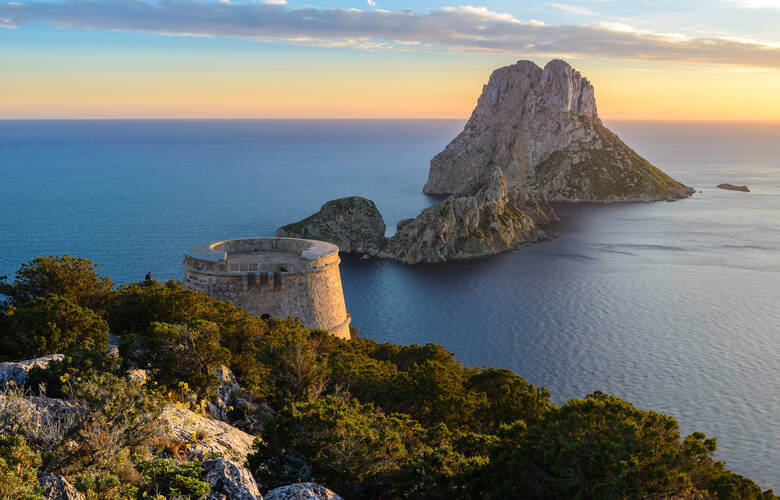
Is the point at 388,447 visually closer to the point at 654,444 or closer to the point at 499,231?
the point at 654,444

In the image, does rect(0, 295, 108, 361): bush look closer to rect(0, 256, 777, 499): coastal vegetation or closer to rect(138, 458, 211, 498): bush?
rect(0, 256, 777, 499): coastal vegetation

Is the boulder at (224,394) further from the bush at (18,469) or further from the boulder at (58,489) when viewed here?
the boulder at (58,489)

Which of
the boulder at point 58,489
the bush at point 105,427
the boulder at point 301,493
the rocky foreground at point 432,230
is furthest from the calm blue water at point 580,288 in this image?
the boulder at point 58,489

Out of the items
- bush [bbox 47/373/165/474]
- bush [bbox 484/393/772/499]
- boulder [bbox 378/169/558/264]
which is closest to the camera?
bush [bbox 47/373/165/474]

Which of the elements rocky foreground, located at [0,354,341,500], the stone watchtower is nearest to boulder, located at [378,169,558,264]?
the stone watchtower

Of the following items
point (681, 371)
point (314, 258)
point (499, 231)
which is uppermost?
point (314, 258)

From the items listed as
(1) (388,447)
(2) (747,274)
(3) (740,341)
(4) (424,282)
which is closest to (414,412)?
(1) (388,447)
